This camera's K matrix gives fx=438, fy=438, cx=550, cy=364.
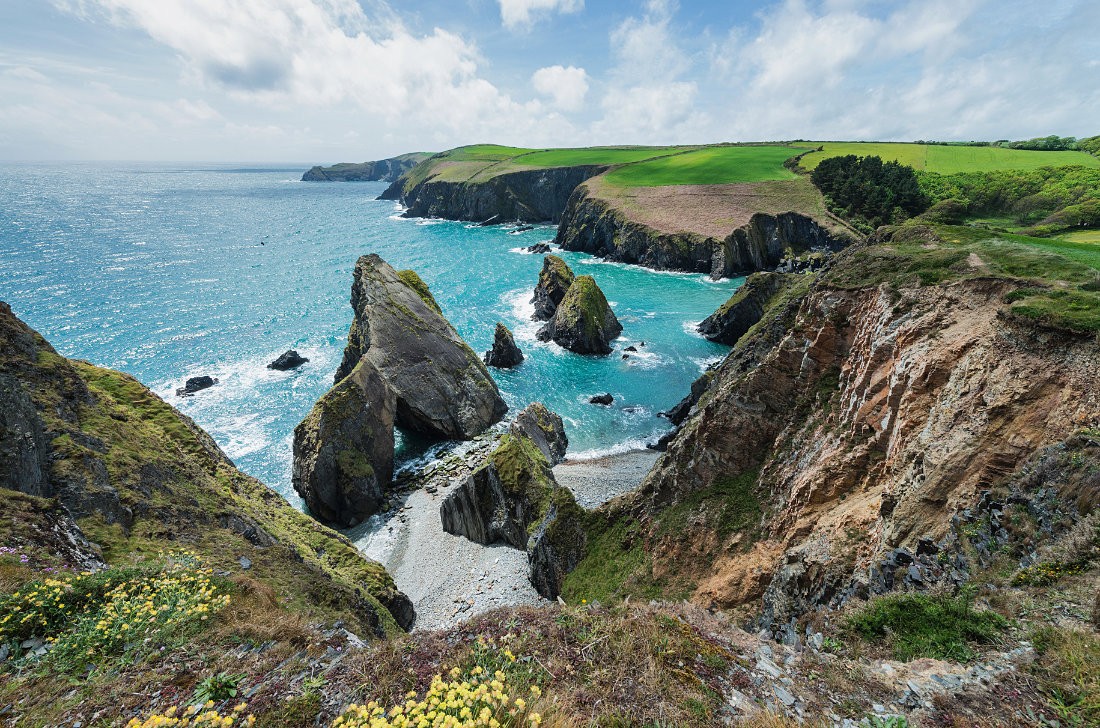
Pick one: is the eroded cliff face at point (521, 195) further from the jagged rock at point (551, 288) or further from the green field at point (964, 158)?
the jagged rock at point (551, 288)

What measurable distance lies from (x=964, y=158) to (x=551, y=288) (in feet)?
351

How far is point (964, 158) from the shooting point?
101m

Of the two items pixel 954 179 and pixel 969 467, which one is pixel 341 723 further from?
pixel 954 179

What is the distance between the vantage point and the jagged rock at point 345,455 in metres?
32.5

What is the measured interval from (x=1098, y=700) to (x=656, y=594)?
14.0 m

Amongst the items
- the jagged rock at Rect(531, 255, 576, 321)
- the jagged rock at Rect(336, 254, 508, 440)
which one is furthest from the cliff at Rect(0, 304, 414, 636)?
the jagged rock at Rect(531, 255, 576, 321)

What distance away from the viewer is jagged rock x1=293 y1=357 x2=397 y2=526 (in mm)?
32469

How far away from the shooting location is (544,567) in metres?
24.0

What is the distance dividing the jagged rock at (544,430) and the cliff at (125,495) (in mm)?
16930

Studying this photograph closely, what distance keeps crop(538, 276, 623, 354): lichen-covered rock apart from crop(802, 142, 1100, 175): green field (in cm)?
7888

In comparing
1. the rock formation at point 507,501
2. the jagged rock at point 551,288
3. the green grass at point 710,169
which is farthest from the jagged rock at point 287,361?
the green grass at point 710,169

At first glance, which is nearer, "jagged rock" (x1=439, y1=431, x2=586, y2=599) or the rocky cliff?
the rocky cliff

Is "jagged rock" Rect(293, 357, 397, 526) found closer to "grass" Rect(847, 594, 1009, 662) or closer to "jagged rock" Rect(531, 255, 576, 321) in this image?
"grass" Rect(847, 594, 1009, 662)

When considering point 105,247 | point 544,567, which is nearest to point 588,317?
point 544,567
